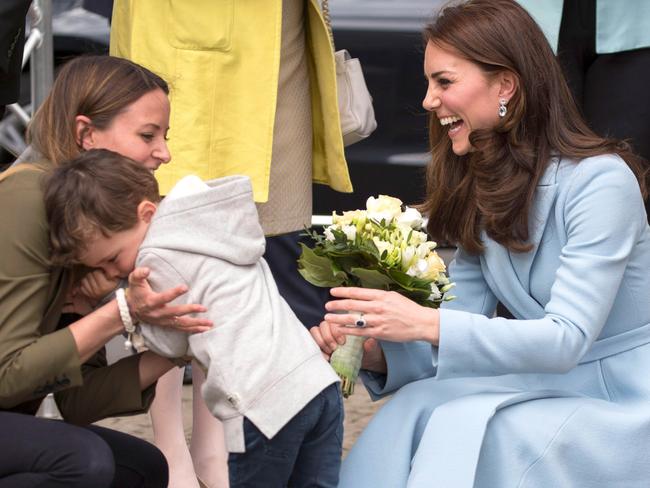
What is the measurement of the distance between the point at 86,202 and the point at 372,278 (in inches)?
25.0

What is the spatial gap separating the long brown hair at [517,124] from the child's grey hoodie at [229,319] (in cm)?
60

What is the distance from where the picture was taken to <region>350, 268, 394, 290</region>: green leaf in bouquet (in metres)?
3.23

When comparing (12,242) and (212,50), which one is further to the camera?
(212,50)

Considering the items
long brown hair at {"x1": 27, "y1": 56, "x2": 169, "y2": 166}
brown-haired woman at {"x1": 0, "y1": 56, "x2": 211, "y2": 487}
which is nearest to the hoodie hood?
brown-haired woman at {"x1": 0, "y1": 56, "x2": 211, "y2": 487}

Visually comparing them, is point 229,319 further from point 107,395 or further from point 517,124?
point 517,124

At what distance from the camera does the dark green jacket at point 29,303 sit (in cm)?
301

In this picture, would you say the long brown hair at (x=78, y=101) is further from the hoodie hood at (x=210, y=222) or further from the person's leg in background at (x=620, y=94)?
the person's leg in background at (x=620, y=94)

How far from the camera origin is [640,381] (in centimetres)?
330

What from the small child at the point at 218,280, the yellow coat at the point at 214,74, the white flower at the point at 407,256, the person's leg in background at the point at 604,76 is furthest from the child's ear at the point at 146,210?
the person's leg in background at the point at 604,76

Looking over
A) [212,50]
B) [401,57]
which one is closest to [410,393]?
[212,50]

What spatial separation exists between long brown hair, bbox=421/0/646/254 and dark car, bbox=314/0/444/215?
201cm

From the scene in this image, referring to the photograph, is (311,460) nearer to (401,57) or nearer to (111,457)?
(111,457)

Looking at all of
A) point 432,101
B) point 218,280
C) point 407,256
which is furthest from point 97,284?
point 432,101

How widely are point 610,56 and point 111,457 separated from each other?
81.0 inches
